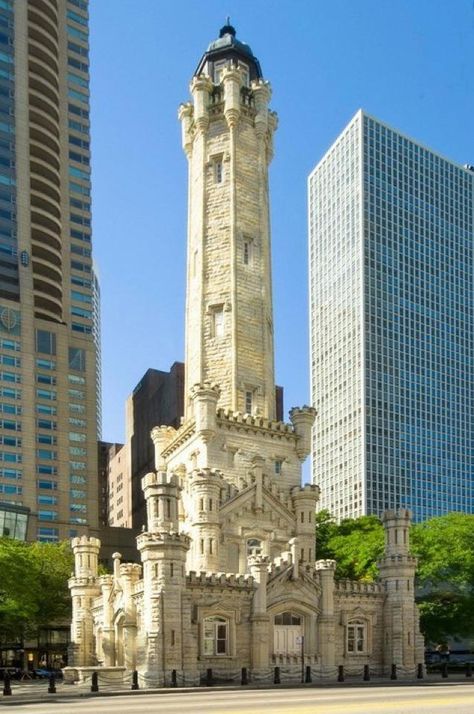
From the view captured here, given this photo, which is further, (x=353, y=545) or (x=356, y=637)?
(x=353, y=545)

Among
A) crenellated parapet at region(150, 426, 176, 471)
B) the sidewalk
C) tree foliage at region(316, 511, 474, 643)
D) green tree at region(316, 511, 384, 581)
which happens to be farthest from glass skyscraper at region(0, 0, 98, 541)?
the sidewalk

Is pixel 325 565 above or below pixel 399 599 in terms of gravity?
above

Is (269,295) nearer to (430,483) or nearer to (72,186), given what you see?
(72,186)

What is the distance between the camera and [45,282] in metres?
126

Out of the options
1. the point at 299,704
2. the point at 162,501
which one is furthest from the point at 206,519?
the point at 299,704

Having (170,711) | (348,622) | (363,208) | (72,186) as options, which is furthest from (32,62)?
(170,711)

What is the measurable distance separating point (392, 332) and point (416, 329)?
251 inches

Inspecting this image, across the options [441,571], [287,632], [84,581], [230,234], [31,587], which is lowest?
[287,632]

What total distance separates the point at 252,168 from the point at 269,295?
8.55m

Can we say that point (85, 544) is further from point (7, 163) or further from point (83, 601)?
point (7, 163)

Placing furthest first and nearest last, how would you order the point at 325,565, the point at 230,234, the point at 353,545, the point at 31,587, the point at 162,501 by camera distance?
the point at 353,545, the point at 31,587, the point at 230,234, the point at 325,565, the point at 162,501

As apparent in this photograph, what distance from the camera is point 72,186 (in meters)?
137

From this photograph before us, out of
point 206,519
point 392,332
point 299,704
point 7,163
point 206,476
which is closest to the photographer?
point 299,704

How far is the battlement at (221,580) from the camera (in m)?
46.3
